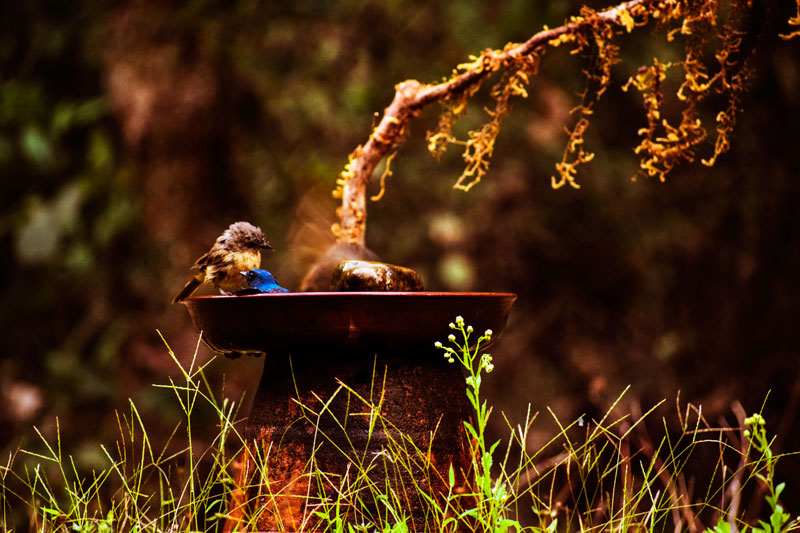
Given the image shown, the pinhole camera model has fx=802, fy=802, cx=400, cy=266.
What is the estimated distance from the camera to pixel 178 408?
14.2 feet

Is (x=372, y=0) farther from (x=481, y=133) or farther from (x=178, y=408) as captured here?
(x=481, y=133)

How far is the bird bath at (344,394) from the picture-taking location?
1.51 meters

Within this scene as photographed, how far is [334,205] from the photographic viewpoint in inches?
185

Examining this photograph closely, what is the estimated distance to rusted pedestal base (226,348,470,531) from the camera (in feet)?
5.04

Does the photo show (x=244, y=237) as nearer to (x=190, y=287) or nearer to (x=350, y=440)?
(x=190, y=287)

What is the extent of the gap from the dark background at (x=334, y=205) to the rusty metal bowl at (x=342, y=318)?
2.24 meters

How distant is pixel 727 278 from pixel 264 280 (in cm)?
331

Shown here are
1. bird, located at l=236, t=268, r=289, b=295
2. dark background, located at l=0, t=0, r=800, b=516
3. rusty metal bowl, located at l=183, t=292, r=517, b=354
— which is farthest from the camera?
dark background, located at l=0, t=0, r=800, b=516

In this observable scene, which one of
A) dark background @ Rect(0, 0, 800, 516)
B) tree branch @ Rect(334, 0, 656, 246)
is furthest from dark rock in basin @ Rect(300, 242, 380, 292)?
dark background @ Rect(0, 0, 800, 516)

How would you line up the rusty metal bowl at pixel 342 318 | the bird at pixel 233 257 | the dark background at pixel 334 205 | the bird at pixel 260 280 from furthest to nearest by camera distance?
the dark background at pixel 334 205 → the bird at pixel 233 257 → the bird at pixel 260 280 → the rusty metal bowl at pixel 342 318

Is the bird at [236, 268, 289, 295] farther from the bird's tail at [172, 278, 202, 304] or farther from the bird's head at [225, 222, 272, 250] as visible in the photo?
the bird's tail at [172, 278, 202, 304]

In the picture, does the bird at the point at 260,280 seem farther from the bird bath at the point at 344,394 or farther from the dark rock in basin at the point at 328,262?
the dark rock in basin at the point at 328,262

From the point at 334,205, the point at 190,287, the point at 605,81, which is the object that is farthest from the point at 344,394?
the point at 334,205

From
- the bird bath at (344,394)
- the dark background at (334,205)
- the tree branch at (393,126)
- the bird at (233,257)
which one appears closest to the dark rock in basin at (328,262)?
the tree branch at (393,126)
